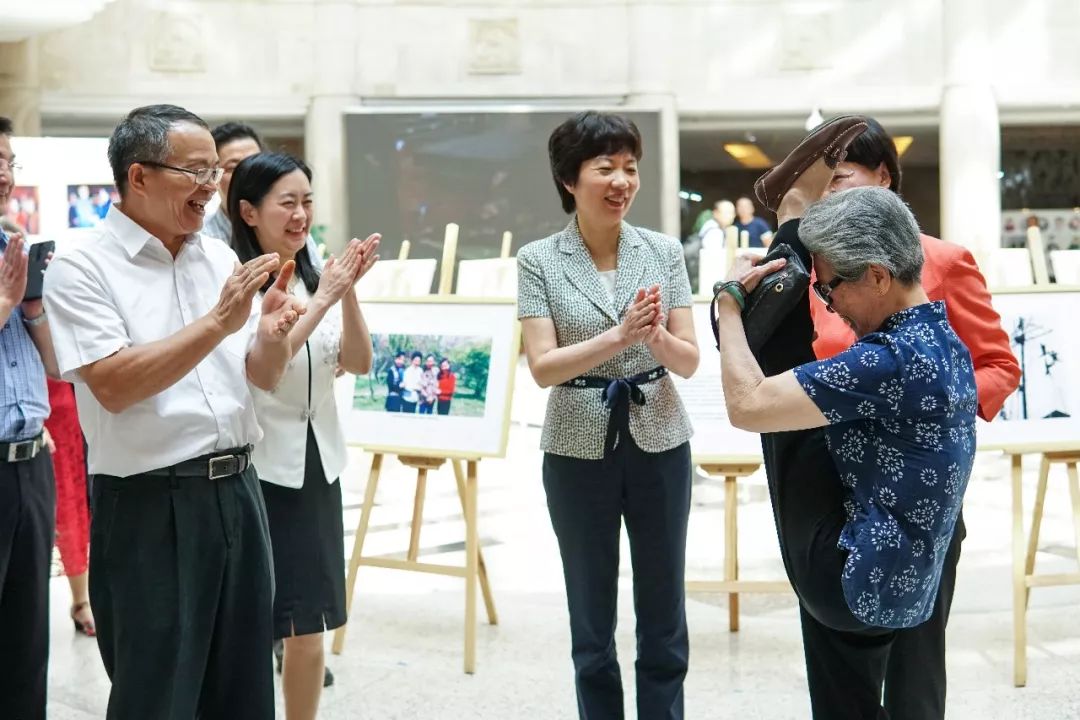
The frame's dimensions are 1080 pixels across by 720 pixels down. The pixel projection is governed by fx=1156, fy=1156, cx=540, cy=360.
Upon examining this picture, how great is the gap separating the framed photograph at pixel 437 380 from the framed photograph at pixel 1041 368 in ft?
5.67

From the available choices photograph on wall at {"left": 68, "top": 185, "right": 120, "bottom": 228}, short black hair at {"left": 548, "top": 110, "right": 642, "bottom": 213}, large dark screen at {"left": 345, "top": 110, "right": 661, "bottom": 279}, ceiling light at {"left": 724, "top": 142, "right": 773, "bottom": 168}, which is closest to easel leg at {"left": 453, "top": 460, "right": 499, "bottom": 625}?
short black hair at {"left": 548, "top": 110, "right": 642, "bottom": 213}

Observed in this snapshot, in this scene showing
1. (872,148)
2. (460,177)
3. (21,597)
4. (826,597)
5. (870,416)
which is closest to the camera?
(870,416)

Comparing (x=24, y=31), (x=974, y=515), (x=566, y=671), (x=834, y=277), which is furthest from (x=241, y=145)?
(x=24, y=31)

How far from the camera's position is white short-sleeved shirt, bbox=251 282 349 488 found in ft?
9.87

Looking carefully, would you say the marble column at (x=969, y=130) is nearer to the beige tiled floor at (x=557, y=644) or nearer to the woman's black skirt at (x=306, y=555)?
the beige tiled floor at (x=557, y=644)

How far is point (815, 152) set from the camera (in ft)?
7.59

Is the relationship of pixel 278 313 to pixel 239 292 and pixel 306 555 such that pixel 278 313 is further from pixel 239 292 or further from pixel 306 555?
pixel 306 555

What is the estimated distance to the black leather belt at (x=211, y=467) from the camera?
227 centimetres

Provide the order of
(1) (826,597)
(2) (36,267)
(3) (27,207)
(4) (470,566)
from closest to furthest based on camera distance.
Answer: (1) (826,597)
(2) (36,267)
(4) (470,566)
(3) (27,207)

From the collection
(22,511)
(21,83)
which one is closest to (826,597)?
(22,511)

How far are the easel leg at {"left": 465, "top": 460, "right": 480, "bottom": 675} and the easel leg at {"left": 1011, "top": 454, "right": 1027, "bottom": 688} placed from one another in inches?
71.7

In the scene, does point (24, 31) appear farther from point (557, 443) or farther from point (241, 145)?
point (557, 443)

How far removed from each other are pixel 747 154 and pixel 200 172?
63.2 feet

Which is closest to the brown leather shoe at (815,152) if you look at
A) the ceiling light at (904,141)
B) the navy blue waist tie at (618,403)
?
the navy blue waist tie at (618,403)
